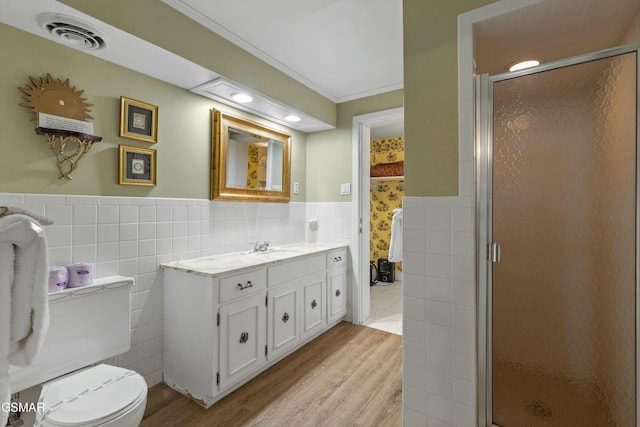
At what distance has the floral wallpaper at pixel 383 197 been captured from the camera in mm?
4859

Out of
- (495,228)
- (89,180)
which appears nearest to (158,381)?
(89,180)

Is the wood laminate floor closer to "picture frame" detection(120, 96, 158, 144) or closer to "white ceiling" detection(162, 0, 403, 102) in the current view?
"picture frame" detection(120, 96, 158, 144)

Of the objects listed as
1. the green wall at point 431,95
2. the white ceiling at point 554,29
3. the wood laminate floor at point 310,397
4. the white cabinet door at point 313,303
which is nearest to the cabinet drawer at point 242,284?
the white cabinet door at point 313,303

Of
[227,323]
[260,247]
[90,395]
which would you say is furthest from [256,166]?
[90,395]

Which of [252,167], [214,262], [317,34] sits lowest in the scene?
[214,262]

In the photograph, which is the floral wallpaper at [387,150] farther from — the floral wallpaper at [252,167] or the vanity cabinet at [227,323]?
the vanity cabinet at [227,323]

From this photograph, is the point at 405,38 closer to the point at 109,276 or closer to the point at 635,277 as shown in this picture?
the point at 635,277

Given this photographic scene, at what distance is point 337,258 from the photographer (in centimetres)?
295

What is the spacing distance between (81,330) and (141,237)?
0.62 meters

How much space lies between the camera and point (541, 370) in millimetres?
1363

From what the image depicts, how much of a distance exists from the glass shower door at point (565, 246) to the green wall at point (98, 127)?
1995 mm

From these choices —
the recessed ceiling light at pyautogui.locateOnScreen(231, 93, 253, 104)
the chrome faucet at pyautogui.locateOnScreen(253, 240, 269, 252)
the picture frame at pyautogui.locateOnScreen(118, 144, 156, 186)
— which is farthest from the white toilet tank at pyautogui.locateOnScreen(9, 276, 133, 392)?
the recessed ceiling light at pyautogui.locateOnScreen(231, 93, 253, 104)

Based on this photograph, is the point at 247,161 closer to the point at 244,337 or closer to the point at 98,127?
the point at 98,127

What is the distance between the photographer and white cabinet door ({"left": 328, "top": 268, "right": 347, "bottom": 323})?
2865mm
